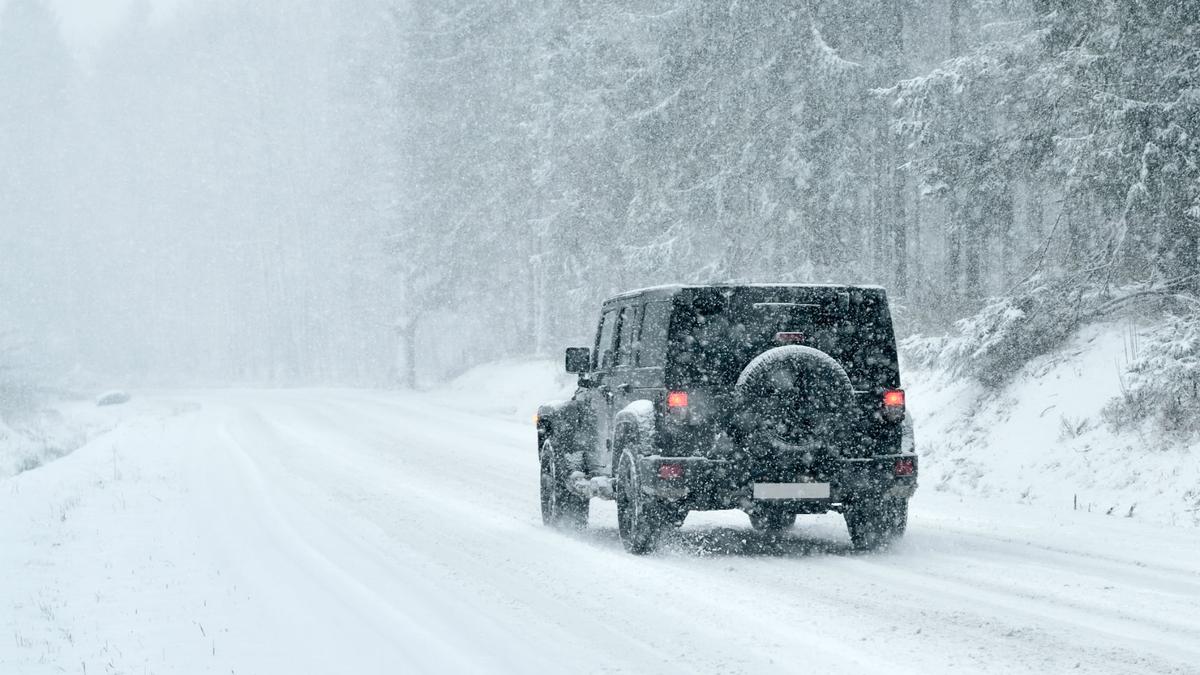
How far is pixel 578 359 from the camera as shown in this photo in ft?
39.1

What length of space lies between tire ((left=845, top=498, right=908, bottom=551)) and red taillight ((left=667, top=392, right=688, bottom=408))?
67.0 inches

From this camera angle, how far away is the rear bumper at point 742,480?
9.61 metres

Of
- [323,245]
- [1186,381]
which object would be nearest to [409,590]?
[1186,381]

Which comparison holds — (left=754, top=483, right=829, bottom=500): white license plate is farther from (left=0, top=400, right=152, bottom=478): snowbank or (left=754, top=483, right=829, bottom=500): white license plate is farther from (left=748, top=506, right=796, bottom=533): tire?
(left=0, top=400, right=152, bottom=478): snowbank

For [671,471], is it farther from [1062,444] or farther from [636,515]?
[1062,444]

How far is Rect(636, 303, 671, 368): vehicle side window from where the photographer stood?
10.0 m

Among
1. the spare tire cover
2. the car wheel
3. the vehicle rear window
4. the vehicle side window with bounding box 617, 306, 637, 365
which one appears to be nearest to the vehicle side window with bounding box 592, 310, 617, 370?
the vehicle side window with bounding box 617, 306, 637, 365

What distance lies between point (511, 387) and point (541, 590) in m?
29.3

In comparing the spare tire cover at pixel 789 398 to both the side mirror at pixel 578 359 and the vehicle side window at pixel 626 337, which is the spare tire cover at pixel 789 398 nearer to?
the vehicle side window at pixel 626 337

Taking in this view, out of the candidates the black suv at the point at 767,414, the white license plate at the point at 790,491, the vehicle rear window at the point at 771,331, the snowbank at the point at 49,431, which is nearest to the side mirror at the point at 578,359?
the black suv at the point at 767,414

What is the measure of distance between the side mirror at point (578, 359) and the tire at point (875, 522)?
3114 millimetres

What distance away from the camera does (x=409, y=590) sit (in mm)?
8578

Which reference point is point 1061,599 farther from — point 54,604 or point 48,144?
point 48,144

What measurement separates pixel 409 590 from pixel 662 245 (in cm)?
1980
